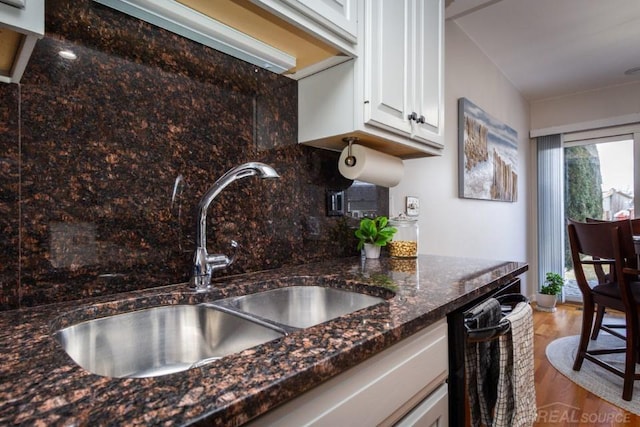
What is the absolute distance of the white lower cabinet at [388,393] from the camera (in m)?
0.47

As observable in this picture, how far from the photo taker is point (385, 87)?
119 cm

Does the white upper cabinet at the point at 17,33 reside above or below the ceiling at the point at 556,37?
below

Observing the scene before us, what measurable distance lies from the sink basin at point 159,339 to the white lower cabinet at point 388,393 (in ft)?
0.62

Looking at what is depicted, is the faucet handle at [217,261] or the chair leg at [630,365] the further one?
the chair leg at [630,365]

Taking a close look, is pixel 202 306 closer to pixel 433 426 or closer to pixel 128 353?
pixel 128 353

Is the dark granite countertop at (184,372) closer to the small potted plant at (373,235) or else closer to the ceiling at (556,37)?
the small potted plant at (373,235)

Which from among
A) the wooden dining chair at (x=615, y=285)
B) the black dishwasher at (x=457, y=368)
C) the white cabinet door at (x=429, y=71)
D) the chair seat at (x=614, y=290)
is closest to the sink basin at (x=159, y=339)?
the black dishwasher at (x=457, y=368)

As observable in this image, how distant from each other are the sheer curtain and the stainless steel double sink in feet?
12.4

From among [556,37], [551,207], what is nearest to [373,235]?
[556,37]

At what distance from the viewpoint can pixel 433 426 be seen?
774mm

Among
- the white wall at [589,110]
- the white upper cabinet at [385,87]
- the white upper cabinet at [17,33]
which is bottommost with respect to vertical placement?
the white upper cabinet at [17,33]

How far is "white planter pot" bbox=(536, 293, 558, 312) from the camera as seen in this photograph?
3.54 metres

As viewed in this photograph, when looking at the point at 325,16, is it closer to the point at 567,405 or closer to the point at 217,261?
the point at 217,261

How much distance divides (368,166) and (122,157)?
0.82 m
